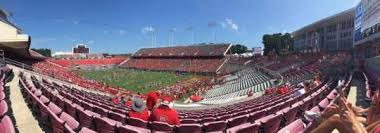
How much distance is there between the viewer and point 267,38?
114 meters

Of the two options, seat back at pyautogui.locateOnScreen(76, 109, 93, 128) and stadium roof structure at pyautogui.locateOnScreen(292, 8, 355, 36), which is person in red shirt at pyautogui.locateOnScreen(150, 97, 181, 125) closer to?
seat back at pyautogui.locateOnScreen(76, 109, 93, 128)

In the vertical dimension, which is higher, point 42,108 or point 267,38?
point 267,38

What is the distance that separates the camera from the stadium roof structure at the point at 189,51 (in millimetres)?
79900

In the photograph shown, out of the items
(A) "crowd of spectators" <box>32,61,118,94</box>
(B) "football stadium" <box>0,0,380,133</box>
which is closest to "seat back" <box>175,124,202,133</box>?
(B) "football stadium" <box>0,0,380,133</box>

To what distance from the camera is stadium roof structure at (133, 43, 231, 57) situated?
262 feet

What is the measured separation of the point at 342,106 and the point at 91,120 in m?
4.15

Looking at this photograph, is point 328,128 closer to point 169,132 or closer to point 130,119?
point 169,132

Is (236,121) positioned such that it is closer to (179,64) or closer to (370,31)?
(370,31)

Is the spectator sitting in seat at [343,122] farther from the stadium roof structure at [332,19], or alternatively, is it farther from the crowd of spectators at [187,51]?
the crowd of spectators at [187,51]

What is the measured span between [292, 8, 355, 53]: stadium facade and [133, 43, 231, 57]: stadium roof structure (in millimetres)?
17520

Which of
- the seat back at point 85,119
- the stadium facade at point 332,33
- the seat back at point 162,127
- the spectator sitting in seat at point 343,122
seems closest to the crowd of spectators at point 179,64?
the stadium facade at point 332,33

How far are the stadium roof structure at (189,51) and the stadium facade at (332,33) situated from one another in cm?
1752

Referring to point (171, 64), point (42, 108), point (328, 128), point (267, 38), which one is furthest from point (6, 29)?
point (267, 38)

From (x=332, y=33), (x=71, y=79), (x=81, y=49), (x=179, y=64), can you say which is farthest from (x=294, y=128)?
(x=81, y=49)
